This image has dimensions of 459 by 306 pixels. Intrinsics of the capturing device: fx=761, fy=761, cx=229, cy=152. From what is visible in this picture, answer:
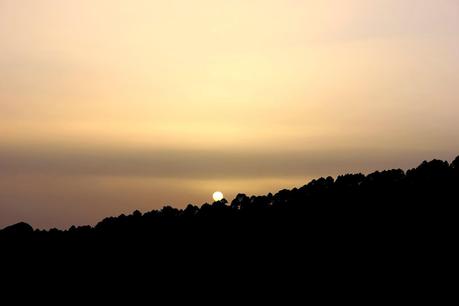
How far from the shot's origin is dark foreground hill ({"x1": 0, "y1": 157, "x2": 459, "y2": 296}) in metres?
43.6

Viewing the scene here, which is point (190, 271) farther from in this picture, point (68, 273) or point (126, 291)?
point (68, 273)

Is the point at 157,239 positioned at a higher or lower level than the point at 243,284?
higher

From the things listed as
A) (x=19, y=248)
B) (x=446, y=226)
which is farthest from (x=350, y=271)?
(x=19, y=248)

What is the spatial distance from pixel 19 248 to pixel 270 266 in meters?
32.6

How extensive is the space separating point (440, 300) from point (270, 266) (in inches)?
572

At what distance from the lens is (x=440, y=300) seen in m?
37.7

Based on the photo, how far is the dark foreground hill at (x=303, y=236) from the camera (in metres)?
43.6

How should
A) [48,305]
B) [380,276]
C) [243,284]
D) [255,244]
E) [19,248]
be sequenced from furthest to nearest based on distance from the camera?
[19,248] → [48,305] → [255,244] → [243,284] → [380,276]

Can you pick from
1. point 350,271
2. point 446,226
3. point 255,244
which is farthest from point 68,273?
point 446,226

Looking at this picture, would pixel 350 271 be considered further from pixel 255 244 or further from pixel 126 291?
pixel 126 291

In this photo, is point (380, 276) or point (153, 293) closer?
point (380, 276)

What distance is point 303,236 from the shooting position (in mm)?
50969

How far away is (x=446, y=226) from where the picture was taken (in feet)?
142

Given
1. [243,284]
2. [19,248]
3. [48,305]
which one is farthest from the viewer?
[19,248]
